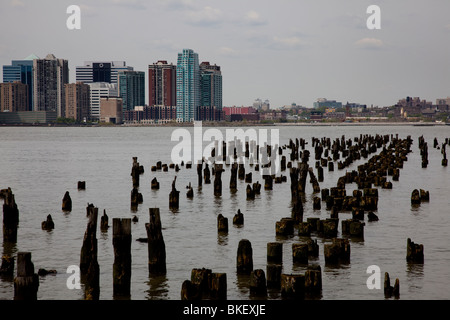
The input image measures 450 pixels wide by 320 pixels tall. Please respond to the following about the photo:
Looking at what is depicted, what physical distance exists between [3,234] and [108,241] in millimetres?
3791

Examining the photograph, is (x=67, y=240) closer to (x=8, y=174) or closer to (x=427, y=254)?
(x=427, y=254)

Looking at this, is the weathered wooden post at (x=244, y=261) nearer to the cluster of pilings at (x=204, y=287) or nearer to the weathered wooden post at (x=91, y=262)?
the cluster of pilings at (x=204, y=287)

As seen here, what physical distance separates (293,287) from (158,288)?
3.83 m

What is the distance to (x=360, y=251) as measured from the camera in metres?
20.4

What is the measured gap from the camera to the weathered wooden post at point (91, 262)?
1510cm

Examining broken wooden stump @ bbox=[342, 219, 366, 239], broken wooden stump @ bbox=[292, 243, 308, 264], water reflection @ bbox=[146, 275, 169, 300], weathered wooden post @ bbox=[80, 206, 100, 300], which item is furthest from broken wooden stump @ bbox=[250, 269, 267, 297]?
broken wooden stump @ bbox=[342, 219, 366, 239]

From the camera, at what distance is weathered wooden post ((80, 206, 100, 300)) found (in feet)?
49.5

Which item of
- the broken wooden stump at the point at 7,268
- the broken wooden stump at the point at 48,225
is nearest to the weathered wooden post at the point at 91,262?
the broken wooden stump at the point at 7,268

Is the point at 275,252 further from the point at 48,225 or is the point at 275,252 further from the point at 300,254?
the point at 48,225

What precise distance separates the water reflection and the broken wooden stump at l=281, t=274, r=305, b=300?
3090 mm

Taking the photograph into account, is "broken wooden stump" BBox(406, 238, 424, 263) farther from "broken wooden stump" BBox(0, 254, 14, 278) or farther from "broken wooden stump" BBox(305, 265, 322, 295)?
"broken wooden stump" BBox(0, 254, 14, 278)

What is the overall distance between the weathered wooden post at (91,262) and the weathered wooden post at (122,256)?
58cm

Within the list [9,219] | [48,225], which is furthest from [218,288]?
[48,225]
